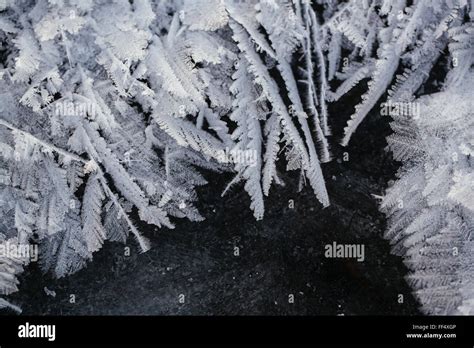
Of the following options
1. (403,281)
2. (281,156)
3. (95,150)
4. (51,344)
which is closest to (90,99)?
(95,150)

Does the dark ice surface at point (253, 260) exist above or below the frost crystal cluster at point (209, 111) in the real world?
Result: below

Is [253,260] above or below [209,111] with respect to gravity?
below

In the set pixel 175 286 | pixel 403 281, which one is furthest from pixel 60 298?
pixel 403 281

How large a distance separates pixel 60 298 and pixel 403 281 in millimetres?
733

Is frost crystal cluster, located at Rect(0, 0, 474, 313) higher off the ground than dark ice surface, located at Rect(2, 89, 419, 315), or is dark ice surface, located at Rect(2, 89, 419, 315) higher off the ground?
frost crystal cluster, located at Rect(0, 0, 474, 313)

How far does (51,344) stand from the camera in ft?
3.76

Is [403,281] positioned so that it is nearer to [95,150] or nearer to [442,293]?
[442,293]

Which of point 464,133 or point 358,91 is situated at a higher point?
point 358,91

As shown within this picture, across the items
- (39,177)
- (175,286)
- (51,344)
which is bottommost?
(51,344)

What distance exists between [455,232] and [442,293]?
0.12 m

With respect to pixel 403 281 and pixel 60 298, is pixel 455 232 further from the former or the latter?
pixel 60 298

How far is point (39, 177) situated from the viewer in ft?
3.67

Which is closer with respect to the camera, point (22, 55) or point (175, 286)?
point (22, 55)

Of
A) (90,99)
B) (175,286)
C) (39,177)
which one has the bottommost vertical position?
(175,286)
